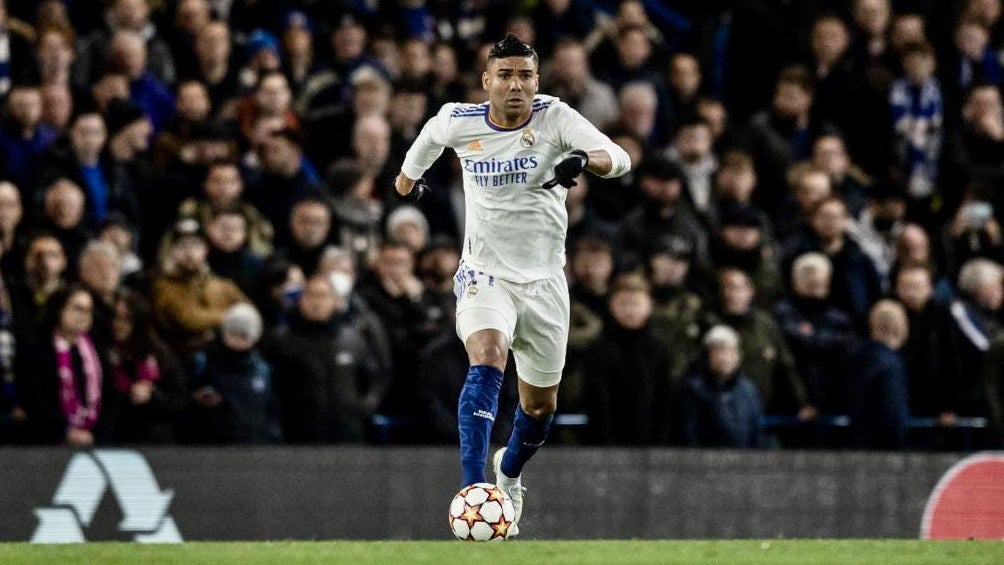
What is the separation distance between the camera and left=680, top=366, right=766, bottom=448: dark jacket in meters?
13.3

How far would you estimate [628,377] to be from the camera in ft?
43.0

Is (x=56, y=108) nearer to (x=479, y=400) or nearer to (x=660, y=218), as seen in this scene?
(x=660, y=218)

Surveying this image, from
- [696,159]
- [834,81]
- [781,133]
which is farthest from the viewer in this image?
[834,81]

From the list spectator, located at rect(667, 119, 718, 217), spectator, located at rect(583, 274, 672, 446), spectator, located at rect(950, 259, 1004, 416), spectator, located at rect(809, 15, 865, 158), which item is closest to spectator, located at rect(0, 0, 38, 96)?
spectator, located at rect(583, 274, 672, 446)

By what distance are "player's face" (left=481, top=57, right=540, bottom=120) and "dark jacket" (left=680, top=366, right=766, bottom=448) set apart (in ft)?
14.5

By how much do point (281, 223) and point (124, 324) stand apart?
2031 millimetres

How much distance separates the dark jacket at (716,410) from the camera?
13266 millimetres

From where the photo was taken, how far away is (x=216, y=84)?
15.2 metres

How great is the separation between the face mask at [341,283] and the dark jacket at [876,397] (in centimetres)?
385

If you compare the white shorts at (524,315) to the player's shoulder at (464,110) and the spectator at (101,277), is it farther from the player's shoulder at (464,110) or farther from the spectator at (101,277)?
the spectator at (101,277)

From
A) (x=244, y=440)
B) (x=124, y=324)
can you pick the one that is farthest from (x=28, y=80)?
(x=244, y=440)

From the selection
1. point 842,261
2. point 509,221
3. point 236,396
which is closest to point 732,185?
point 842,261

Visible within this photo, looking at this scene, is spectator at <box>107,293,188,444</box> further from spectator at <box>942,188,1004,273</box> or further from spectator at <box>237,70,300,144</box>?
spectator at <box>942,188,1004,273</box>

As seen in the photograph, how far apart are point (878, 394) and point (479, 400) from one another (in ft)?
17.4
